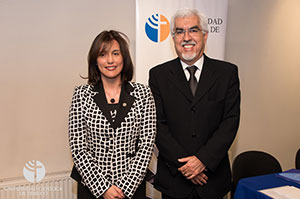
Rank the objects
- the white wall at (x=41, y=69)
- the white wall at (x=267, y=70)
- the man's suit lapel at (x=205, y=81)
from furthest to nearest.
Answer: the white wall at (x=267, y=70)
the white wall at (x=41, y=69)
the man's suit lapel at (x=205, y=81)

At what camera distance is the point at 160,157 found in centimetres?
213

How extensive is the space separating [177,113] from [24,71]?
147cm

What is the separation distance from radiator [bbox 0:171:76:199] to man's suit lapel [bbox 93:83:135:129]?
1256mm

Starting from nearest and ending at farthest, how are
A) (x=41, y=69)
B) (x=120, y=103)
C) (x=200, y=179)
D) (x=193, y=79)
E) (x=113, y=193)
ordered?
(x=113, y=193), (x=120, y=103), (x=200, y=179), (x=193, y=79), (x=41, y=69)

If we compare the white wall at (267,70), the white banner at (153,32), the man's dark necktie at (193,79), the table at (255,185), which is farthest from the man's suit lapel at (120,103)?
the white wall at (267,70)

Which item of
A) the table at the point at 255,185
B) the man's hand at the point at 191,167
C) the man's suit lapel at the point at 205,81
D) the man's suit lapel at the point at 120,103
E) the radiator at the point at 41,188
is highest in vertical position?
the man's suit lapel at the point at 205,81

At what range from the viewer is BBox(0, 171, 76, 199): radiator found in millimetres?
2555

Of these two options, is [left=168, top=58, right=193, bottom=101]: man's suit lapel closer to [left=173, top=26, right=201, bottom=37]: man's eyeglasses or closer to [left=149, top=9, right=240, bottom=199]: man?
[left=149, top=9, right=240, bottom=199]: man

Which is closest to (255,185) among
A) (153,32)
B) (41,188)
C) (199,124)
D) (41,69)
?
(199,124)

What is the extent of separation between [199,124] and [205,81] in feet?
1.01

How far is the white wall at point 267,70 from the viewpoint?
3.59m

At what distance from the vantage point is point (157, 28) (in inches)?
108

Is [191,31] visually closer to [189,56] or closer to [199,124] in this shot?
[189,56]

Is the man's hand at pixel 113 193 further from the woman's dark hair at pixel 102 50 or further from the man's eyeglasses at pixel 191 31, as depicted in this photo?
the man's eyeglasses at pixel 191 31
